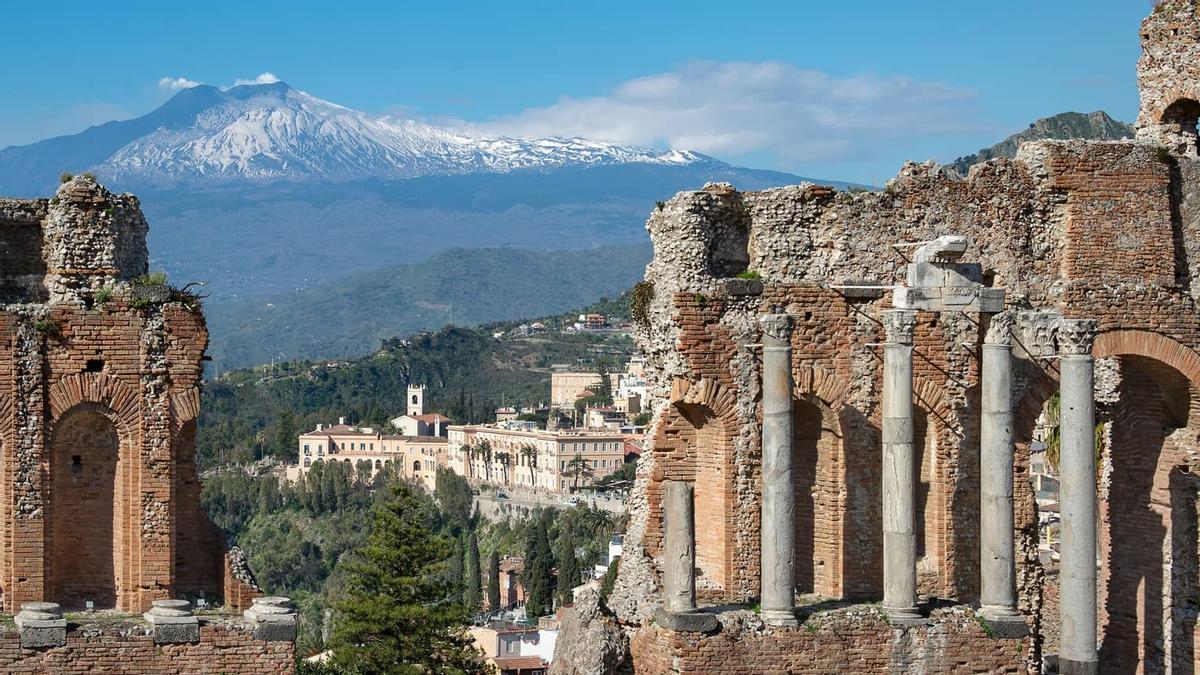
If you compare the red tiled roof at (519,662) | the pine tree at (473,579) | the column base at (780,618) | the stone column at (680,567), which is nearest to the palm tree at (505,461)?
the pine tree at (473,579)

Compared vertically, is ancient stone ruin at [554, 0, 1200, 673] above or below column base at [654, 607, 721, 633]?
above

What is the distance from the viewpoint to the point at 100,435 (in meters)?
25.7

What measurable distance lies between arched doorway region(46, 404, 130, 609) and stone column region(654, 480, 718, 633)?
283 inches

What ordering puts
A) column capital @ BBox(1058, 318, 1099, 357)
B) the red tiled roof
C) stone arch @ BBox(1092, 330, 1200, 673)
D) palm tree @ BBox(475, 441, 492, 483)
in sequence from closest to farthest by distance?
column capital @ BBox(1058, 318, 1099, 357)
stone arch @ BBox(1092, 330, 1200, 673)
the red tiled roof
palm tree @ BBox(475, 441, 492, 483)

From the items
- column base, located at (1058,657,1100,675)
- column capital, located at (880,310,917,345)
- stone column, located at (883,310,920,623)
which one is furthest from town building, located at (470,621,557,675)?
column capital, located at (880,310,917,345)

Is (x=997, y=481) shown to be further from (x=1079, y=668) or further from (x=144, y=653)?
(x=144, y=653)

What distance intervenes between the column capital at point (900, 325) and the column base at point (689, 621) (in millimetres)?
4549

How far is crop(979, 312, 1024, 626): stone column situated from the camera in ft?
86.1

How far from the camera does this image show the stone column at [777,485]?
83.9ft

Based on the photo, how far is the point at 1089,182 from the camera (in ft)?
92.7

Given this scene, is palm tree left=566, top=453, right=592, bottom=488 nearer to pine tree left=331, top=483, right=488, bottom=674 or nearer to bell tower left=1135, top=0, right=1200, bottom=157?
pine tree left=331, top=483, right=488, bottom=674

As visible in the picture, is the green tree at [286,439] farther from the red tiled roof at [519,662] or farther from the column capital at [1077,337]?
the column capital at [1077,337]

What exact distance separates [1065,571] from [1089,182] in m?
5.80

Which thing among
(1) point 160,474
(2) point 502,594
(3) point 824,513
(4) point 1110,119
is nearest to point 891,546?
(3) point 824,513
